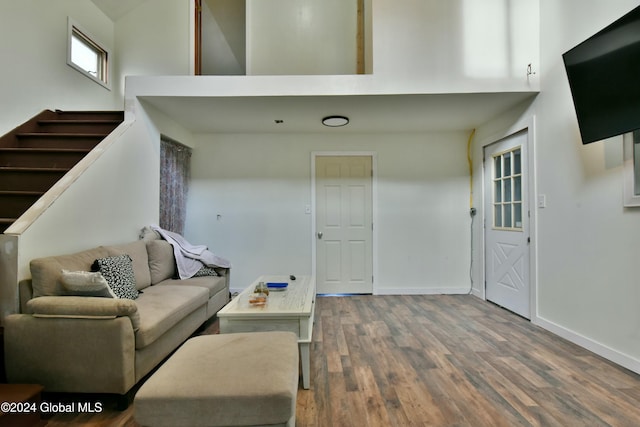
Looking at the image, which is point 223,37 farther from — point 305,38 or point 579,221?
point 579,221

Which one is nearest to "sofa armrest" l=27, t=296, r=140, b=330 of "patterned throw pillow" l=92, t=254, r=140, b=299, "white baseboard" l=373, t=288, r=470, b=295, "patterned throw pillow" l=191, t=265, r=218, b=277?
"patterned throw pillow" l=92, t=254, r=140, b=299

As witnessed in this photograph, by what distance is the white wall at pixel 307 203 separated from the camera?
14.0 ft

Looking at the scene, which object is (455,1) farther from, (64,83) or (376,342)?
(64,83)

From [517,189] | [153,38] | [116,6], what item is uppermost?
[116,6]

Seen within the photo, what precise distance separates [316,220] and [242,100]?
187cm

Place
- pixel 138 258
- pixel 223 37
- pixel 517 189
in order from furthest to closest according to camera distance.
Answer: pixel 223 37, pixel 517 189, pixel 138 258

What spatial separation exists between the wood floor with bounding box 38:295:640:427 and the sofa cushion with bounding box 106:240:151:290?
108cm

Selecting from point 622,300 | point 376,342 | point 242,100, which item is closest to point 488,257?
point 622,300

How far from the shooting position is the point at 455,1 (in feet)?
10.1

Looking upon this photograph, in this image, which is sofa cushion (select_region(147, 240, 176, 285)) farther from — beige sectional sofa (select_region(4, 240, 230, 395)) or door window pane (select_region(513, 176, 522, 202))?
door window pane (select_region(513, 176, 522, 202))

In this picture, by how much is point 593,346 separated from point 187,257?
12.3 ft

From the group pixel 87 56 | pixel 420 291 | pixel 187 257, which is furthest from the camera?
pixel 87 56

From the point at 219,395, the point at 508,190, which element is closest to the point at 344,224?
the point at 508,190

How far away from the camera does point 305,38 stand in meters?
4.13
